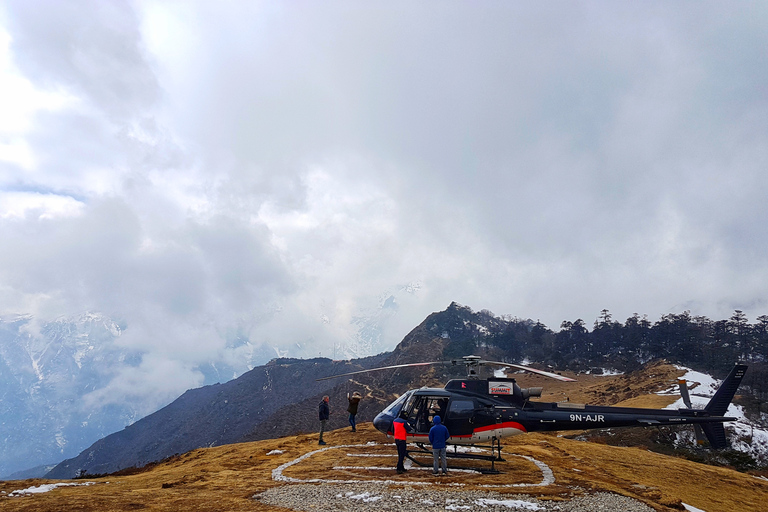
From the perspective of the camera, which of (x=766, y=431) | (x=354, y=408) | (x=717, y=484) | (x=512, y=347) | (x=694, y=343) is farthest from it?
(x=512, y=347)

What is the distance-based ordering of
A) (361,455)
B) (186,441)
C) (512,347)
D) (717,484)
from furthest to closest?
1. (186,441)
2. (512,347)
3. (361,455)
4. (717,484)

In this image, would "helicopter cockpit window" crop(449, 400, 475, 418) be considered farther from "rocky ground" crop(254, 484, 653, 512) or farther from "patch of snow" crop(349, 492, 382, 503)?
"patch of snow" crop(349, 492, 382, 503)

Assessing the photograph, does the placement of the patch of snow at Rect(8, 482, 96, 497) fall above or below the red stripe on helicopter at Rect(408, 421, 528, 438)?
below

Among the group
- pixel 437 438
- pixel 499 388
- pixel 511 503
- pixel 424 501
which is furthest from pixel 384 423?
pixel 511 503

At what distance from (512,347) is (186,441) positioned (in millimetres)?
102485

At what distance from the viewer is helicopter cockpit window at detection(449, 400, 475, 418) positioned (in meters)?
16.0

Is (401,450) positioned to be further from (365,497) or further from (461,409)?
(365,497)

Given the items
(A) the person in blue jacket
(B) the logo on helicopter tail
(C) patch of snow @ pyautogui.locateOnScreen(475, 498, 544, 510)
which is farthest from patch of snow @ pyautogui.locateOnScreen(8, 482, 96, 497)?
(B) the logo on helicopter tail

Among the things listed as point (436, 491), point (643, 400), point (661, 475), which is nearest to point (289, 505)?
point (436, 491)

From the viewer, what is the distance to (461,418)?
52.4 ft

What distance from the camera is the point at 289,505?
1073cm

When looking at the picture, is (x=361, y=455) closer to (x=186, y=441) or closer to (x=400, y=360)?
(x=400, y=360)

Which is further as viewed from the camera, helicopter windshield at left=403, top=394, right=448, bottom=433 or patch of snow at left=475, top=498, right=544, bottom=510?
helicopter windshield at left=403, top=394, right=448, bottom=433

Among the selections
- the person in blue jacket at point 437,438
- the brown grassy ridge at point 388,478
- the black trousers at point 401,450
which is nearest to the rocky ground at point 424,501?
the brown grassy ridge at point 388,478
